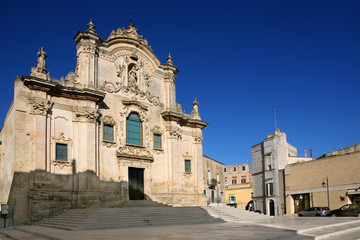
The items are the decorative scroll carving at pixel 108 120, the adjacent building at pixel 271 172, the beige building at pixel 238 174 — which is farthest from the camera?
the beige building at pixel 238 174

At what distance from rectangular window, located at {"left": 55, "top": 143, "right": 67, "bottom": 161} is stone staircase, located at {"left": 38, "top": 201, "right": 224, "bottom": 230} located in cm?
322

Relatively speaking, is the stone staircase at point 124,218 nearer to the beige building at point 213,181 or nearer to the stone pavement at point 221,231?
the stone pavement at point 221,231

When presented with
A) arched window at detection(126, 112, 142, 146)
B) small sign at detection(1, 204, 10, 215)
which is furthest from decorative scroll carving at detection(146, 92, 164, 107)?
small sign at detection(1, 204, 10, 215)

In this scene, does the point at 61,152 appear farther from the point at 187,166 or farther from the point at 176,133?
the point at 187,166

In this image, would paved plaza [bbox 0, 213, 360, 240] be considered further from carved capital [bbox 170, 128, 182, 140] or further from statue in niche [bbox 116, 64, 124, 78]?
statue in niche [bbox 116, 64, 124, 78]

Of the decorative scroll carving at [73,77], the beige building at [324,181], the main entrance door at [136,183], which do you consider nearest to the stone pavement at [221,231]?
the main entrance door at [136,183]

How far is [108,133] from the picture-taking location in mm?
23766

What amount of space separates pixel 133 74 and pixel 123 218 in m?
12.0

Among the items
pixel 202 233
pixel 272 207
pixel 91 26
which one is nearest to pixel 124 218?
pixel 202 233

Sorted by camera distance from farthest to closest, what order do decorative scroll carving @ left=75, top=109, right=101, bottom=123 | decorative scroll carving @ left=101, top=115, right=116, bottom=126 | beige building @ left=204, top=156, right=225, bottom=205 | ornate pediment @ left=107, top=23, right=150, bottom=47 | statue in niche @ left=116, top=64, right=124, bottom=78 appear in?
beige building @ left=204, top=156, right=225, bottom=205
ornate pediment @ left=107, top=23, right=150, bottom=47
statue in niche @ left=116, top=64, right=124, bottom=78
decorative scroll carving @ left=101, top=115, right=116, bottom=126
decorative scroll carving @ left=75, top=109, right=101, bottom=123

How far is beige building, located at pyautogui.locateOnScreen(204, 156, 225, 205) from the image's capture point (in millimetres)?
36188

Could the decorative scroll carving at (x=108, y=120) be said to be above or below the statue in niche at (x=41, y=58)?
below

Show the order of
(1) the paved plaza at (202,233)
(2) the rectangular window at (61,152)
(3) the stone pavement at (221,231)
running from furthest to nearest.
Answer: (2) the rectangular window at (61,152)
(3) the stone pavement at (221,231)
(1) the paved plaza at (202,233)

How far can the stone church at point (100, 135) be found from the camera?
19.8 meters
